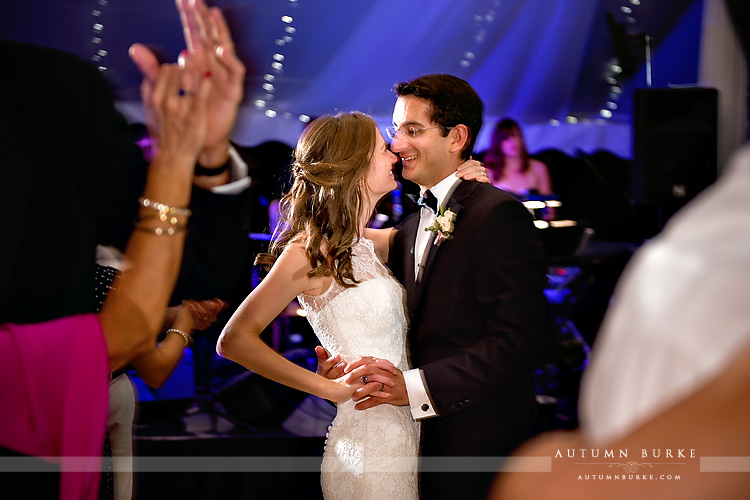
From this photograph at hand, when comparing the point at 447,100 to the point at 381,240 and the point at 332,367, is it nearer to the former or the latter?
the point at 381,240

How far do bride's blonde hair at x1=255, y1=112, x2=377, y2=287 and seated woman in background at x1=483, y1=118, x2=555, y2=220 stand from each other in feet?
8.59

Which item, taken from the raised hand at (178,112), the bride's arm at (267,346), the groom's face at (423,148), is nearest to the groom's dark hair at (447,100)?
the groom's face at (423,148)

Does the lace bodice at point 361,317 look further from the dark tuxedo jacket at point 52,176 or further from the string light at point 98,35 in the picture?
the string light at point 98,35

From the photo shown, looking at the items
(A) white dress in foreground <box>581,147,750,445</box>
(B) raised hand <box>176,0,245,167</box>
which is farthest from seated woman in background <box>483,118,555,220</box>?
(A) white dress in foreground <box>581,147,750,445</box>

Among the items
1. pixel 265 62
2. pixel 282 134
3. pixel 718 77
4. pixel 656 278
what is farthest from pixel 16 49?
pixel 718 77

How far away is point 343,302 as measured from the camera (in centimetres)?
211

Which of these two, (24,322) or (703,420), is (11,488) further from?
(703,420)

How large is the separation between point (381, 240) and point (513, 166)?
8.34 feet

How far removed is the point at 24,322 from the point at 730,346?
98cm

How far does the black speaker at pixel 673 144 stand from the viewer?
12.5 ft

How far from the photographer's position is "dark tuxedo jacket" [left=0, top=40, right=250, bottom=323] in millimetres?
1009

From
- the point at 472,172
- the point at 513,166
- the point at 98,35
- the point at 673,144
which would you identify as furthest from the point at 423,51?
the point at 98,35

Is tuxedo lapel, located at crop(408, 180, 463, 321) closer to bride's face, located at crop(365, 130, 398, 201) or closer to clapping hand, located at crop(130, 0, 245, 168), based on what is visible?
bride's face, located at crop(365, 130, 398, 201)

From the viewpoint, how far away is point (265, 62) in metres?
3.57
